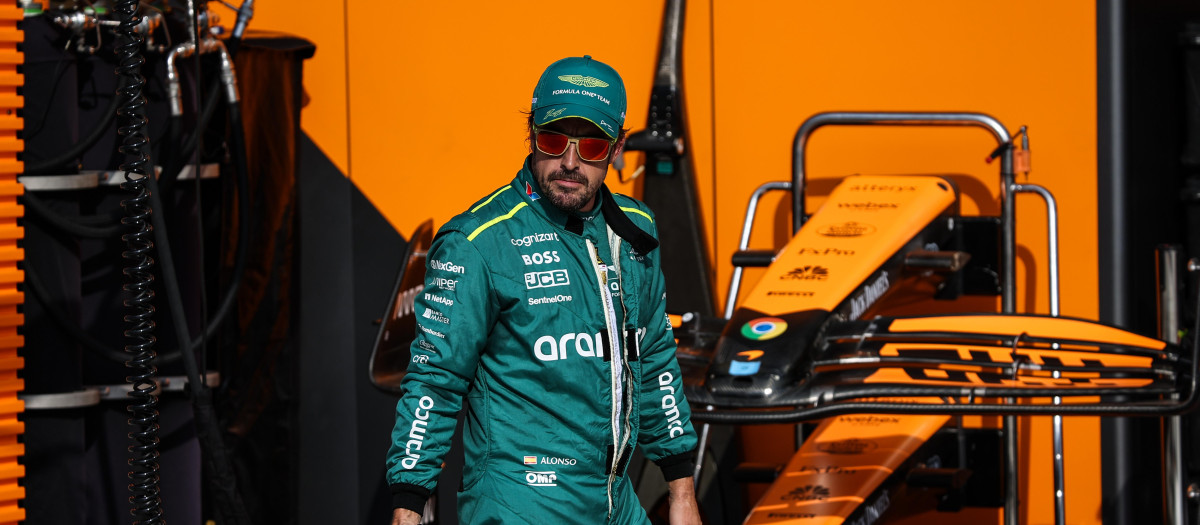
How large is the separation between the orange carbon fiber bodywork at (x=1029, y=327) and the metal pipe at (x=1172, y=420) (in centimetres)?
36

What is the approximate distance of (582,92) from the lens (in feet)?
7.05

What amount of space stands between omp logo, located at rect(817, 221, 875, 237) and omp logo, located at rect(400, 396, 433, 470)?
1.84 m

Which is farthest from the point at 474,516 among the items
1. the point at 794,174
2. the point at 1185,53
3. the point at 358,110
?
the point at 1185,53

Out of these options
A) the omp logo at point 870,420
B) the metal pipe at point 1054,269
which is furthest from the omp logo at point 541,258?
the metal pipe at point 1054,269

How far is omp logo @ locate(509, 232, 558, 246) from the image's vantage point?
215 cm

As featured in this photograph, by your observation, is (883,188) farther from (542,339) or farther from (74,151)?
(74,151)

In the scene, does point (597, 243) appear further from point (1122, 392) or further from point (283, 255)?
point (283, 255)

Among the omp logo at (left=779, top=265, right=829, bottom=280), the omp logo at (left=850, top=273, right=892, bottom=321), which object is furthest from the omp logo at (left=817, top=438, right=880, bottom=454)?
the omp logo at (left=779, top=265, right=829, bottom=280)

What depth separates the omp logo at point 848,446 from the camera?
350 centimetres

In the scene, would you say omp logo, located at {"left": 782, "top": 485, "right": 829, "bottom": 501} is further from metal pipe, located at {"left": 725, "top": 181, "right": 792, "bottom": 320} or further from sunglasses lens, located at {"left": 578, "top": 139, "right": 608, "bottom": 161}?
sunglasses lens, located at {"left": 578, "top": 139, "right": 608, "bottom": 161}

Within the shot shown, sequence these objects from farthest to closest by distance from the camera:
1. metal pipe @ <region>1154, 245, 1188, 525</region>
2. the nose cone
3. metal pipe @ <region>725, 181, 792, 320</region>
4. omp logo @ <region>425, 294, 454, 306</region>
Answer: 1. metal pipe @ <region>725, 181, 792, 320</region>
2. metal pipe @ <region>1154, 245, 1188, 525</region>
3. the nose cone
4. omp logo @ <region>425, 294, 454, 306</region>

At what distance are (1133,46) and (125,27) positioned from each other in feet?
9.88

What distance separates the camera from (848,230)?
141 inches

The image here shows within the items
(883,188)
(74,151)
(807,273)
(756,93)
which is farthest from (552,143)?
(756,93)
